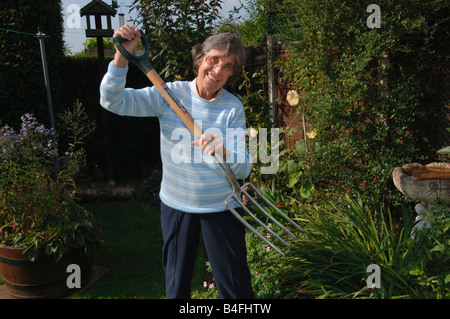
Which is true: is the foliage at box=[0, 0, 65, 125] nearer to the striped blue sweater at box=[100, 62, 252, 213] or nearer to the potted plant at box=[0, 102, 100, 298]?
the potted plant at box=[0, 102, 100, 298]

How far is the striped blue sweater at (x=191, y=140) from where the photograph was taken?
1976 millimetres

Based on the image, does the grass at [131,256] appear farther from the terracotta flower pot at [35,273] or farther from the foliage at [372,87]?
the foliage at [372,87]

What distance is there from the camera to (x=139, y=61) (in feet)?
6.29

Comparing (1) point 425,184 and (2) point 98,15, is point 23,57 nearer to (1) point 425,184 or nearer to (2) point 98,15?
(2) point 98,15

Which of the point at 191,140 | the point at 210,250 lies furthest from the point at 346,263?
the point at 191,140

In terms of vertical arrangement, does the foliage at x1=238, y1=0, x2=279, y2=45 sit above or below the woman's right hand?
above

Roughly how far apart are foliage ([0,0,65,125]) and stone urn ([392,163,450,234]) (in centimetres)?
487

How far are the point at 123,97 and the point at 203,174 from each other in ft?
1.94

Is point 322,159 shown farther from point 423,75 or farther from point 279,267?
point 279,267

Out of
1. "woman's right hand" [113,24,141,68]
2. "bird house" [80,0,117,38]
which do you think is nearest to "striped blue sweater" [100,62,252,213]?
"woman's right hand" [113,24,141,68]

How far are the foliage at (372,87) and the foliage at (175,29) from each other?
1748 millimetres

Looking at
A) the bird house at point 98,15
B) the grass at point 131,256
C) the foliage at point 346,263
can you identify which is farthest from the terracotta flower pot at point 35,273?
the bird house at point 98,15

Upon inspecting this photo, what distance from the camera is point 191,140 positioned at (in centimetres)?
203

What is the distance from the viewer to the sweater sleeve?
1.85 metres
